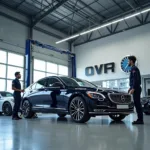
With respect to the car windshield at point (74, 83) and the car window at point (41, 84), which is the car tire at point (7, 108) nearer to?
the car window at point (41, 84)

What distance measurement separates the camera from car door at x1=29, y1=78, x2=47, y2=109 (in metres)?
6.50

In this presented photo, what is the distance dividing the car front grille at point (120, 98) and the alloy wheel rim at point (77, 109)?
29.5 inches

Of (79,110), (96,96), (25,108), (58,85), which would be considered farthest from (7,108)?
(96,96)

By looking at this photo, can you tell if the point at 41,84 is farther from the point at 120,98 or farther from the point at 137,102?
the point at 137,102

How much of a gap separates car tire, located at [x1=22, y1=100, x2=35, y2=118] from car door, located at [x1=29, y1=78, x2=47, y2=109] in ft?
0.82

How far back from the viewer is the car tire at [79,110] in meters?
5.10

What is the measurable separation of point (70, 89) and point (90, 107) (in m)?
0.89

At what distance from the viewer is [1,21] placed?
15562 millimetres

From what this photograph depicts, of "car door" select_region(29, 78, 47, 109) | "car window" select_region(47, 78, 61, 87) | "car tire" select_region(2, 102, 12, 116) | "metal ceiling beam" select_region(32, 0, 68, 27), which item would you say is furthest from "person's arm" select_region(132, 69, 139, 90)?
"metal ceiling beam" select_region(32, 0, 68, 27)

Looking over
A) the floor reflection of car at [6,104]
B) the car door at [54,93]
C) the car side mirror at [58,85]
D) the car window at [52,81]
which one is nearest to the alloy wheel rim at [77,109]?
the car door at [54,93]

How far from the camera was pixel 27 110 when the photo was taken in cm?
708

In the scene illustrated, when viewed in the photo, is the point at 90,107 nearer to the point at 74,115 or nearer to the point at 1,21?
the point at 74,115

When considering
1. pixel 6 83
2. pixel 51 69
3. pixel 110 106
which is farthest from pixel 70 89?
pixel 51 69

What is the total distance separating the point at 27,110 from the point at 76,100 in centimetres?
241
